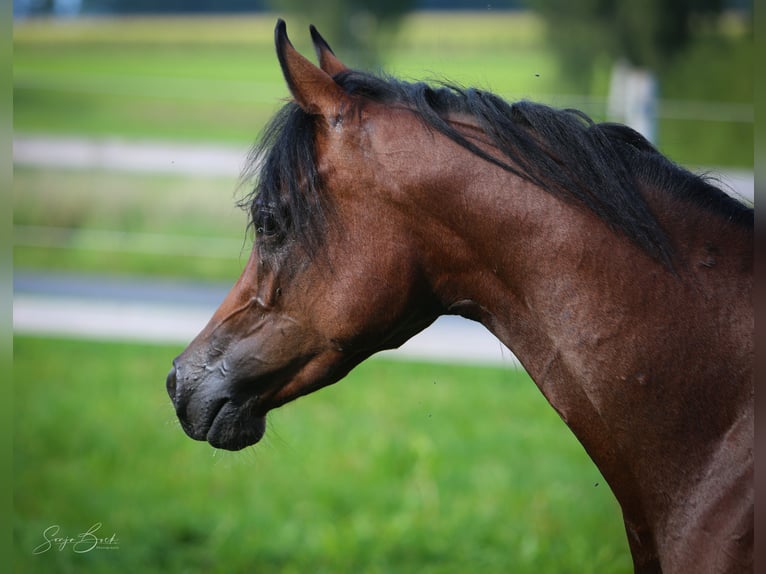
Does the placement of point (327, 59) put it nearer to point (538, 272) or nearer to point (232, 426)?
point (538, 272)

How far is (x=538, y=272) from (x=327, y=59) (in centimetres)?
84

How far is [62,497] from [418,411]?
2348 mm

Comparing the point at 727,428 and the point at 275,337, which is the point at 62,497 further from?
the point at 727,428

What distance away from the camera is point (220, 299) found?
27.4ft

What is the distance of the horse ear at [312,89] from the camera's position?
210 centimetres

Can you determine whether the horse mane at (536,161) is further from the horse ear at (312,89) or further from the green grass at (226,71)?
the green grass at (226,71)

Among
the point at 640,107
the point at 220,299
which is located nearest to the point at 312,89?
the point at 640,107

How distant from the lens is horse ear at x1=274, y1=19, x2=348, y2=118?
2.10m

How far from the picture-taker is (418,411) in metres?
6.11

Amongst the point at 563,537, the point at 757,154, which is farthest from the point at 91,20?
the point at 757,154

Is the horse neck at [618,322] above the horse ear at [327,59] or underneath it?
underneath
